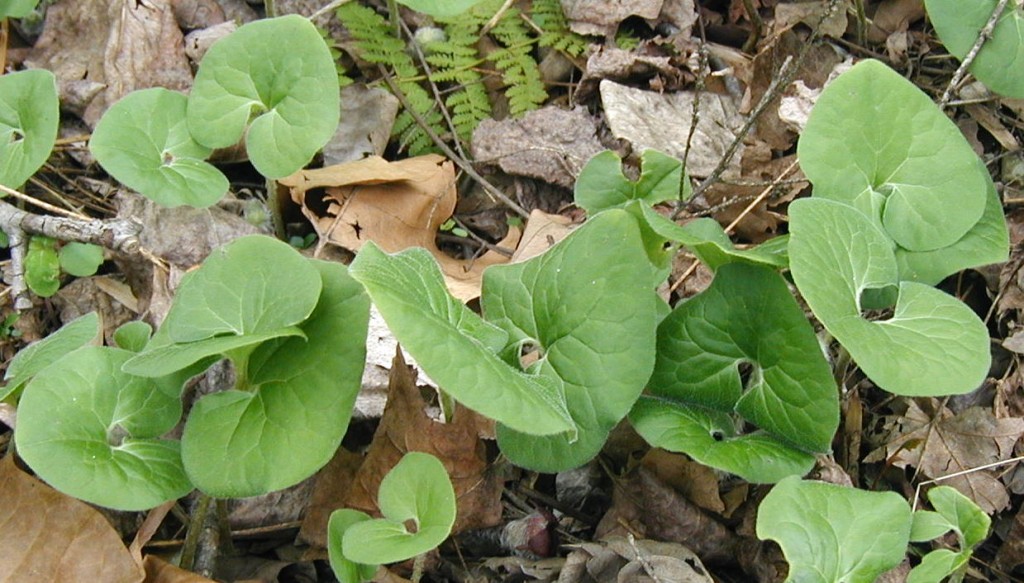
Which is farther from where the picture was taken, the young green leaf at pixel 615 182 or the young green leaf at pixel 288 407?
the young green leaf at pixel 615 182

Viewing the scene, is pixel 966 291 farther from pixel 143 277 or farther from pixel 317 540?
pixel 143 277

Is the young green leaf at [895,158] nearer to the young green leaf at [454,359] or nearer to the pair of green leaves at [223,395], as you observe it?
the young green leaf at [454,359]

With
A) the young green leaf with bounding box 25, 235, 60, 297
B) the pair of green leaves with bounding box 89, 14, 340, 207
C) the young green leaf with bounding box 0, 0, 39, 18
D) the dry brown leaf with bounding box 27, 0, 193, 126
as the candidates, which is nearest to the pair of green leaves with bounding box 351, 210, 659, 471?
the pair of green leaves with bounding box 89, 14, 340, 207

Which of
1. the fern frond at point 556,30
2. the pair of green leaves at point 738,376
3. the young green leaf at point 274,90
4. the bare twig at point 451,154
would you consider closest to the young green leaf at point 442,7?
the young green leaf at point 274,90

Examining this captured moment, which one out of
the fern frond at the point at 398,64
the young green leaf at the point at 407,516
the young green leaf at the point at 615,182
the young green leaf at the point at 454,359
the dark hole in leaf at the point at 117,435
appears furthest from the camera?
the fern frond at the point at 398,64

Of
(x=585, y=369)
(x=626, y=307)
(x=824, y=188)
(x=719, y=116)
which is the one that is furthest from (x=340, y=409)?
(x=719, y=116)

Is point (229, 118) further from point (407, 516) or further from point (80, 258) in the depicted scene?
point (407, 516)
